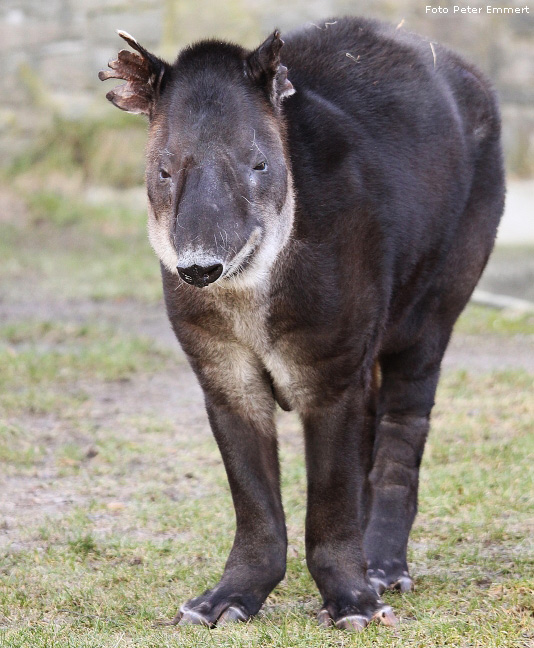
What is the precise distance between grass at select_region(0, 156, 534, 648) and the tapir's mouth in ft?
4.09

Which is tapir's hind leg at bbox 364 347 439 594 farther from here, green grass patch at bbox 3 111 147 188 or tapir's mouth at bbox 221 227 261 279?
green grass patch at bbox 3 111 147 188

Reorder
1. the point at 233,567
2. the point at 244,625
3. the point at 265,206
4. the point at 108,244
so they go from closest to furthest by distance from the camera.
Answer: the point at 265,206, the point at 244,625, the point at 233,567, the point at 108,244

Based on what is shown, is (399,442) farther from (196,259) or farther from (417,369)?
(196,259)

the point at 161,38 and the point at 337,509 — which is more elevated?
the point at 161,38

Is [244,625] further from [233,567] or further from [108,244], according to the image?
[108,244]

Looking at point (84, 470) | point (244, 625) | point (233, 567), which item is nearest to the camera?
point (244, 625)

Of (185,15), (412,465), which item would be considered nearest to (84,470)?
(412,465)

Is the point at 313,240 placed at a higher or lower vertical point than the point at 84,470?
higher

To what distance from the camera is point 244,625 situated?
13.7 ft

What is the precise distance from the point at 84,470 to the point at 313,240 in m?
2.84

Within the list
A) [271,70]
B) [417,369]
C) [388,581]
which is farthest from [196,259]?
[417,369]

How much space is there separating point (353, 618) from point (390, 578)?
0.57 meters

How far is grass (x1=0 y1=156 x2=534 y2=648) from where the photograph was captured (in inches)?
165

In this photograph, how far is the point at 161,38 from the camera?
1440 centimetres
